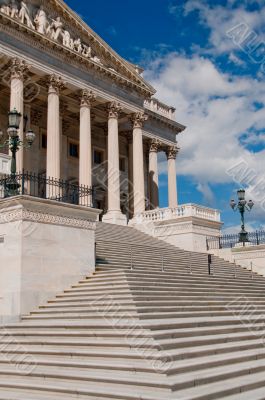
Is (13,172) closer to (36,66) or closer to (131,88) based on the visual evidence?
(36,66)

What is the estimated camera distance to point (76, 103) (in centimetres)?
3766

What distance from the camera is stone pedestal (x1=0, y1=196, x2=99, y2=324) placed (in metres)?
15.2

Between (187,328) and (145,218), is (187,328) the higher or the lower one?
the lower one

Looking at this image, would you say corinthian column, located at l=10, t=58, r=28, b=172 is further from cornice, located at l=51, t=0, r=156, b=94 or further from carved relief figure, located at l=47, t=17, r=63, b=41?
cornice, located at l=51, t=0, r=156, b=94

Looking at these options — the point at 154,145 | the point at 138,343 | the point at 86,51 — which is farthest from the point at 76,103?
the point at 138,343

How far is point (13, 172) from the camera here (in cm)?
1708

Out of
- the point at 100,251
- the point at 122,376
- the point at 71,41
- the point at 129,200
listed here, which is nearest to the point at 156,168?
the point at 129,200

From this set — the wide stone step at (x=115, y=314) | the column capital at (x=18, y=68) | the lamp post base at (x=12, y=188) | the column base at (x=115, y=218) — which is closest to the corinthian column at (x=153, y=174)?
the column base at (x=115, y=218)

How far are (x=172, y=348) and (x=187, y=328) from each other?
1.65 m

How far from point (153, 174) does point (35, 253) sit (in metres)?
29.4

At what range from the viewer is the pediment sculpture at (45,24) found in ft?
101

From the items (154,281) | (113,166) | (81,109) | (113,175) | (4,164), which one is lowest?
(154,281)

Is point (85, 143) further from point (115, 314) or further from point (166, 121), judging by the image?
point (115, 314)

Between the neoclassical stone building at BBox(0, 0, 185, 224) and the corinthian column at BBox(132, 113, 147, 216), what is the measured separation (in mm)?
78
